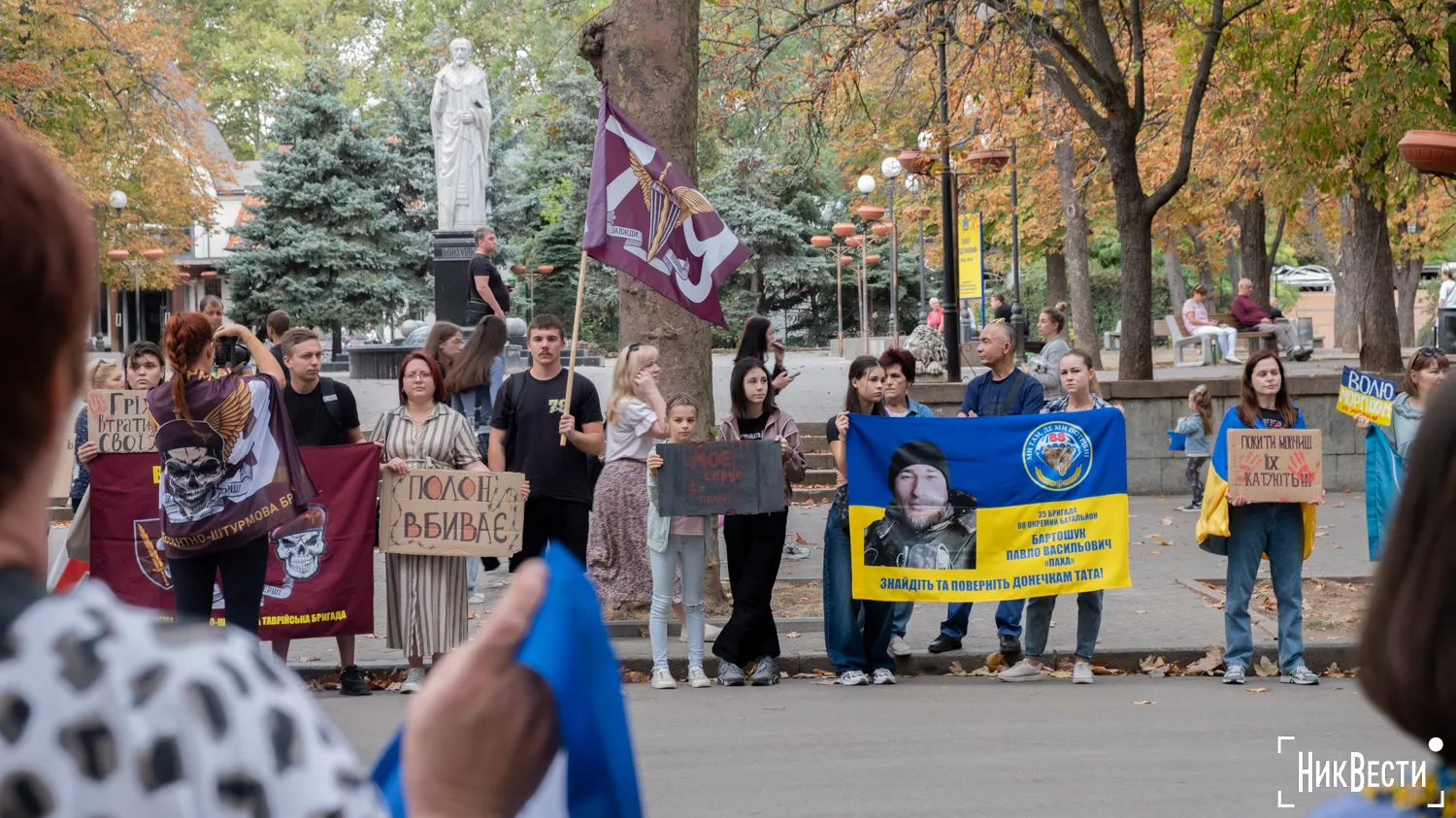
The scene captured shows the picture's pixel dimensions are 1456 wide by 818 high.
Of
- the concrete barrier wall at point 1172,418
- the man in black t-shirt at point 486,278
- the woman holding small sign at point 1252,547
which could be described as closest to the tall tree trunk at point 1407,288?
the concrete barrier wall at point 1172,418

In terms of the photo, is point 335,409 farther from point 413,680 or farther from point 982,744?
point 982,744

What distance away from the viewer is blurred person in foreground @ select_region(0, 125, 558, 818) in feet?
4.13

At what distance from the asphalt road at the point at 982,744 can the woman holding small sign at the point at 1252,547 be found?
0.75 feet

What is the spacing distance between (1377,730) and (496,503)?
5015mm

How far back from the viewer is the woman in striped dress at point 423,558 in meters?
9.12

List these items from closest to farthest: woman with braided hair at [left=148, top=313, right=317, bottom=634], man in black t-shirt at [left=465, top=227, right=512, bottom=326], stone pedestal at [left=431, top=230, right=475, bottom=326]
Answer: woman with braided hair at [left=148, top=313, right=317, bottom=634] → man in black t-shirt at [left=465, top=227, right=512, bottom=326] → stone pedestal at [left=431, top=230, right=475, bottom=326]

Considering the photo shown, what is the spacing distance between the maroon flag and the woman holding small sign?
3375mm

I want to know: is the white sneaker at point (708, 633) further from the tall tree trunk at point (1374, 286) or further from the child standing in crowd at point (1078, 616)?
the tall tree trunk at point (1374, 286)

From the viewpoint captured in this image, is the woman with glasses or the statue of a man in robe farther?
the statue of a man in robe

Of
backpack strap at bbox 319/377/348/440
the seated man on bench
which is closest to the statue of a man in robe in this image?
the seated man on bench

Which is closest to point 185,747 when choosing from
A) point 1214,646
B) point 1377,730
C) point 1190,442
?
point 1377,730

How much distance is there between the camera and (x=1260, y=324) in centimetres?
3030

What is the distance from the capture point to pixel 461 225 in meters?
32.7

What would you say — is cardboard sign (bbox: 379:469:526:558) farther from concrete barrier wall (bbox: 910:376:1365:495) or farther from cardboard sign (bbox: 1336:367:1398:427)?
concrete barrier wall (bbox: 910:376:1365:495)
